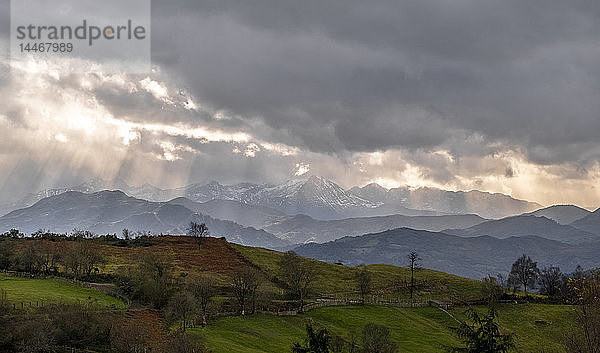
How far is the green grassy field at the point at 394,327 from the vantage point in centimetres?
8381

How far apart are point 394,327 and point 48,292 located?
71.4 metres

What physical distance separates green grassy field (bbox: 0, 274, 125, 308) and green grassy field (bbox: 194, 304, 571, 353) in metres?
25.0

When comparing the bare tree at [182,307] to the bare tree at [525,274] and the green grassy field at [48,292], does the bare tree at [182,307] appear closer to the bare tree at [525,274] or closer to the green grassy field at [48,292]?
the green grassy field at [48,292]

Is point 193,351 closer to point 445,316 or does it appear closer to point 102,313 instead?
point 102,313

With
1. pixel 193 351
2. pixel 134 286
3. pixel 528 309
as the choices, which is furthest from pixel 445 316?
pixel 193 351

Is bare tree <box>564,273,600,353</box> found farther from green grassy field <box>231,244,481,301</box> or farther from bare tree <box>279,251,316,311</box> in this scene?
green grassy field <box>231,244,481,301</box>

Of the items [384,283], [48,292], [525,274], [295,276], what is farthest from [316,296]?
[525,274]

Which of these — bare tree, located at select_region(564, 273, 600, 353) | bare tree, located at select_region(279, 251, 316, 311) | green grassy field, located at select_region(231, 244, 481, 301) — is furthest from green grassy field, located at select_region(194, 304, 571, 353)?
bare tree, located at select_region(564, 273, 600, 353)

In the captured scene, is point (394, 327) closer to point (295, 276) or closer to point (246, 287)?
point (295, 276)

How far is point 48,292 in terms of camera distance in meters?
97.3

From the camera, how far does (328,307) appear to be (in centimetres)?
11838

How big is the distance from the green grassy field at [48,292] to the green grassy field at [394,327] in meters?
25.0

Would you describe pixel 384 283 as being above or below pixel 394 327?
above

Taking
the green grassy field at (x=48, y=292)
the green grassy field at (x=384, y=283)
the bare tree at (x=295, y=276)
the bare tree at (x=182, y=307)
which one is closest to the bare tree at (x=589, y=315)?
the bare tree at (x=182, y=307)
